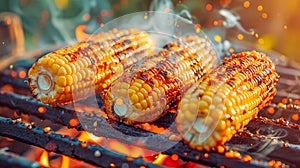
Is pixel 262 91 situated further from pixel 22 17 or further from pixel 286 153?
pixel 22 17

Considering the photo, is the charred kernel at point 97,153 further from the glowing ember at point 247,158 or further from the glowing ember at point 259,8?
the glowing ember at point 259,8

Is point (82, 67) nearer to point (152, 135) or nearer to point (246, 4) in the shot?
point (152, 135)

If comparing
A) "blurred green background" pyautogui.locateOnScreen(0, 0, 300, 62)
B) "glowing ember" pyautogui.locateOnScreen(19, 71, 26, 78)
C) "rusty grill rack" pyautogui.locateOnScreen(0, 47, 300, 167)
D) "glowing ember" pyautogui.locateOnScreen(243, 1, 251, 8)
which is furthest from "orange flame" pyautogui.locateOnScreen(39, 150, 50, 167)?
"glowing ember" pyautogui.locateOnScreen(243, 1, 251, 8)

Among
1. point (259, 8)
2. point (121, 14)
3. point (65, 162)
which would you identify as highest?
point (259, 8)

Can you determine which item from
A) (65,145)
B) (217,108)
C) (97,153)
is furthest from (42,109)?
(217,108)

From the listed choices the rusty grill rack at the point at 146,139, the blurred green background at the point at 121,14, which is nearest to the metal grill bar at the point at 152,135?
the rusty grill rack at the point at 146,139

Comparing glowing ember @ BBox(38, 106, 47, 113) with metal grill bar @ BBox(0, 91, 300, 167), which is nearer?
metal grill bar @ BBox(0, 91, 300, 167)

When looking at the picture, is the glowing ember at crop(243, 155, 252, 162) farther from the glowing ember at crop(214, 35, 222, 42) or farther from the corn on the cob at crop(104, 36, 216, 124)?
the glowing ember at crop(214, 35, 222, 42)
